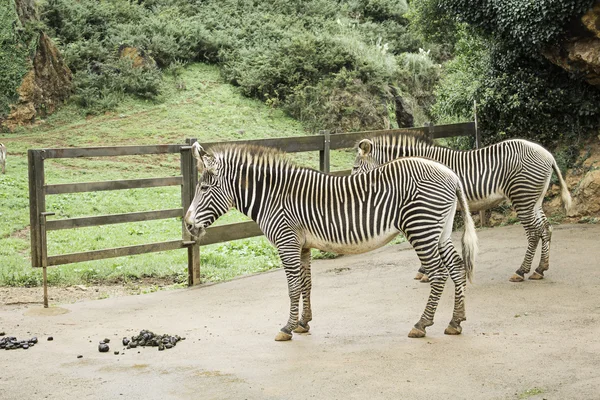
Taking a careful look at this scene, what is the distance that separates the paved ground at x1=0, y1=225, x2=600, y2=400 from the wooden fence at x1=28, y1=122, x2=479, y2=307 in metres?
0.59

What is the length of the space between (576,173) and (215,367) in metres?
9.72

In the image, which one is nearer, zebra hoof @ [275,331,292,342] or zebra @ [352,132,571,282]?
zebra hoof @ [275,331,292,342]

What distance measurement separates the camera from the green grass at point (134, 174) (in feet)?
34.1

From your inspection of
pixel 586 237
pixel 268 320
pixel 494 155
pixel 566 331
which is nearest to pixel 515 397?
pixel 566 331

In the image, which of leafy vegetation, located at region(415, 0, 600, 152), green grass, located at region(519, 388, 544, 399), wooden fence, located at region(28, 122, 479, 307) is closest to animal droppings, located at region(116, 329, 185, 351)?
wooden fence, located at region(28, 122, 479, 307)

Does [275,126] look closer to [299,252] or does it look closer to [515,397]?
[299,252]

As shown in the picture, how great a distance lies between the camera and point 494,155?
9.13 meters

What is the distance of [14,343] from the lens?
6348 mm

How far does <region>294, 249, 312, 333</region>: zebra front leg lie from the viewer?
22.2 ft

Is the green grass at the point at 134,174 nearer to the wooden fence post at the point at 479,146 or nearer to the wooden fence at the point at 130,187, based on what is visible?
the wooden fence at the point at 130,187

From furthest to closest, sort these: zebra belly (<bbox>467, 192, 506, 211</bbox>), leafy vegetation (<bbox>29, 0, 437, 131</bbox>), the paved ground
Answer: leafy vegetation (<bbox>29, 0, 437, 131</bbox>)
zebra belly (<bbox>467, 192, 506, 211</bbox>)
the paved ground

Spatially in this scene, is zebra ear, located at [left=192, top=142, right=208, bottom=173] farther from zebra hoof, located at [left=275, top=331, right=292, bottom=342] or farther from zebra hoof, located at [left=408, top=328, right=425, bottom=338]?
zebra hoof, located at [left=408, top=328, right=425, bottom=338]

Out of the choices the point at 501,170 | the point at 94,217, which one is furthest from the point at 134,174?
the point at 501,170

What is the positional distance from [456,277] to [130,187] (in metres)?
4.25
